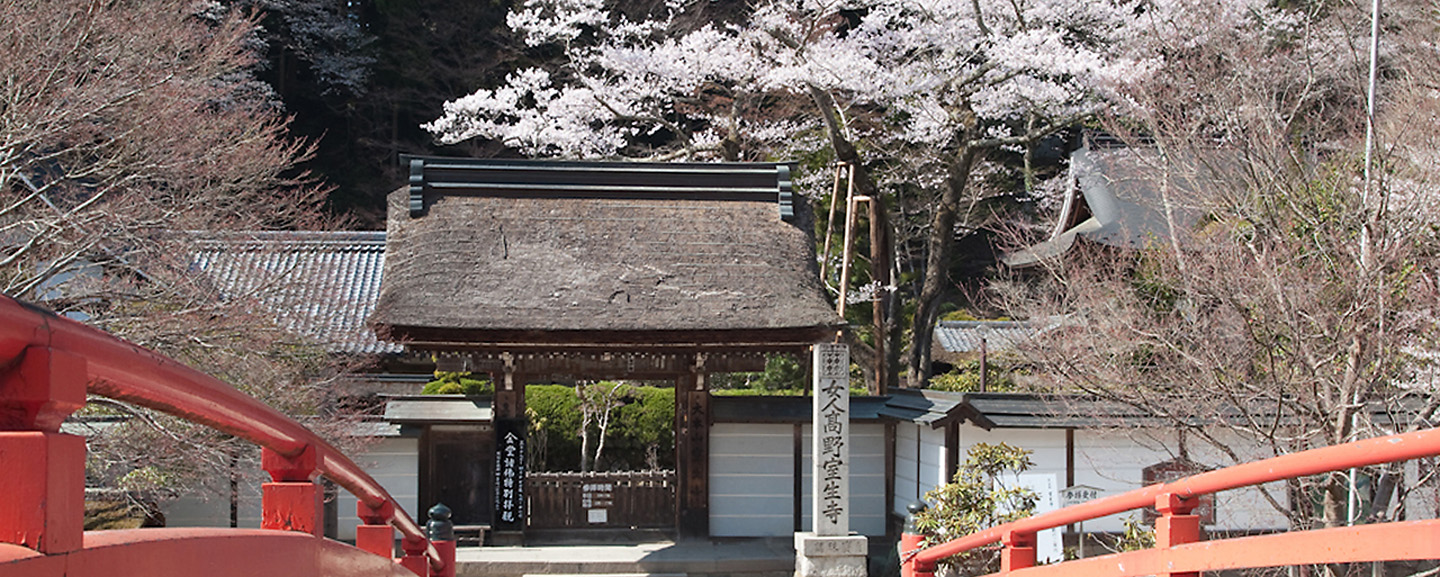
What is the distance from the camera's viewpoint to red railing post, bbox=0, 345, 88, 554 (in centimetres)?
125

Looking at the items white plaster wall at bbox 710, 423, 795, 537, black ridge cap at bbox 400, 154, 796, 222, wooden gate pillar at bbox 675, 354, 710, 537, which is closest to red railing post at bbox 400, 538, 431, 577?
wooden gate pillar at bbox 675, 354, 710, 537

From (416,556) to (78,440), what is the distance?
9.87ft

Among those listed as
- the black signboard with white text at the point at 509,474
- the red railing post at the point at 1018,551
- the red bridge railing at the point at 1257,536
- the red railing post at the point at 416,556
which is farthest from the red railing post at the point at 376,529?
the black signboard with white text at the point at 509,474

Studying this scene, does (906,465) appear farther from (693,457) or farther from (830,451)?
(693,457)

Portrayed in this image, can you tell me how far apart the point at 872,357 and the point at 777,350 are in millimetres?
4133

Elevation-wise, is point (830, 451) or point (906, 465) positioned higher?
point (830, 451)

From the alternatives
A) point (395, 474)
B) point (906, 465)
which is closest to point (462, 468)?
point (395, 474)

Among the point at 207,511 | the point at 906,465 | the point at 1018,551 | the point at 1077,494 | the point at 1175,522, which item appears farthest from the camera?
the point at 906,465

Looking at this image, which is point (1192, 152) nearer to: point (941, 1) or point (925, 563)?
point (925, 563)

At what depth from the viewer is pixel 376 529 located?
3.58 m

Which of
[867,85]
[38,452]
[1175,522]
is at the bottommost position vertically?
[1175,522]

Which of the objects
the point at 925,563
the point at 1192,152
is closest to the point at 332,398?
the point at 925,563

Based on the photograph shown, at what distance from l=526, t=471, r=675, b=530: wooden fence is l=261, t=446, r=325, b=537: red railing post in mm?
9410

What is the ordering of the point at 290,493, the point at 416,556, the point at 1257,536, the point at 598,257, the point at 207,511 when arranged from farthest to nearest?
the point at 598,257 < the point at 207,511 < the point at 416,556 < the point at 1257,536 < the point at 290,493
